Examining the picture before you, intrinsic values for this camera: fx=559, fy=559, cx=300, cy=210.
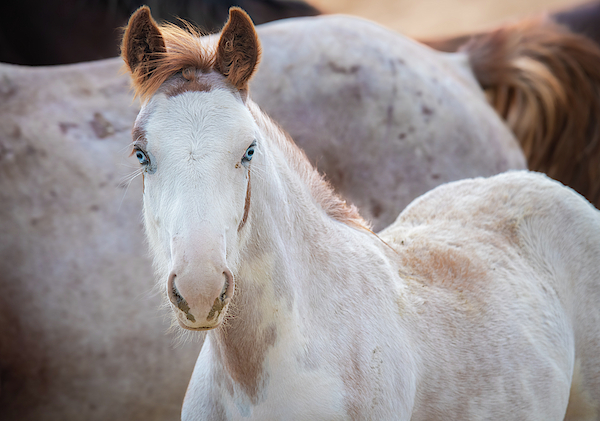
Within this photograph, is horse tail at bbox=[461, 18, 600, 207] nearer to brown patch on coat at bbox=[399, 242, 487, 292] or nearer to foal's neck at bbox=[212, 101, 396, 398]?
brown patch on coat at bbox=[399, 242, 487, 292]

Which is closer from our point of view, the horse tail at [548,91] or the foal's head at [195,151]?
the foal's head at [195,151]

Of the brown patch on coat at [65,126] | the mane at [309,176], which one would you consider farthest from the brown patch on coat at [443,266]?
the brown patch on coat at [65,126]

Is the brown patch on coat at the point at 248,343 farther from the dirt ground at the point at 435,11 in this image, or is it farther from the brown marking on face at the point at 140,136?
the dirt ground at the point at 435,11

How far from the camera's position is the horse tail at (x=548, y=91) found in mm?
3318

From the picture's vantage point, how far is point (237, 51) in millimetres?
1396

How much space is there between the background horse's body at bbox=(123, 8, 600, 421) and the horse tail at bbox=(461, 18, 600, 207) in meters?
1.60

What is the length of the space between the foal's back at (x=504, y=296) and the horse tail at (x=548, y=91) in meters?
1.45

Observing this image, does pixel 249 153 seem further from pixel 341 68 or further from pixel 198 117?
pixel 341 68

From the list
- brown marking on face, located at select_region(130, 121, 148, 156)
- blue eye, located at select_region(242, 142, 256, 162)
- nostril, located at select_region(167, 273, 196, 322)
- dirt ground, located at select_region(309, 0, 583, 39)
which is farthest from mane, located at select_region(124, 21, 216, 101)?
dirt ground, located at select_region(309, 0, 583, 39)

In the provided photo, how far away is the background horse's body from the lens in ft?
4.11

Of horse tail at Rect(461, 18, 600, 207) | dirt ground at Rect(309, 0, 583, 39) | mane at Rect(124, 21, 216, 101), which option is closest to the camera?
mane at Rect(124, 21, 216, 101)

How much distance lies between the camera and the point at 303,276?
4.89ft

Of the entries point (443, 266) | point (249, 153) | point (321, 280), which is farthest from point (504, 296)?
point (249, 153)

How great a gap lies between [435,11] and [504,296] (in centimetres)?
1435
